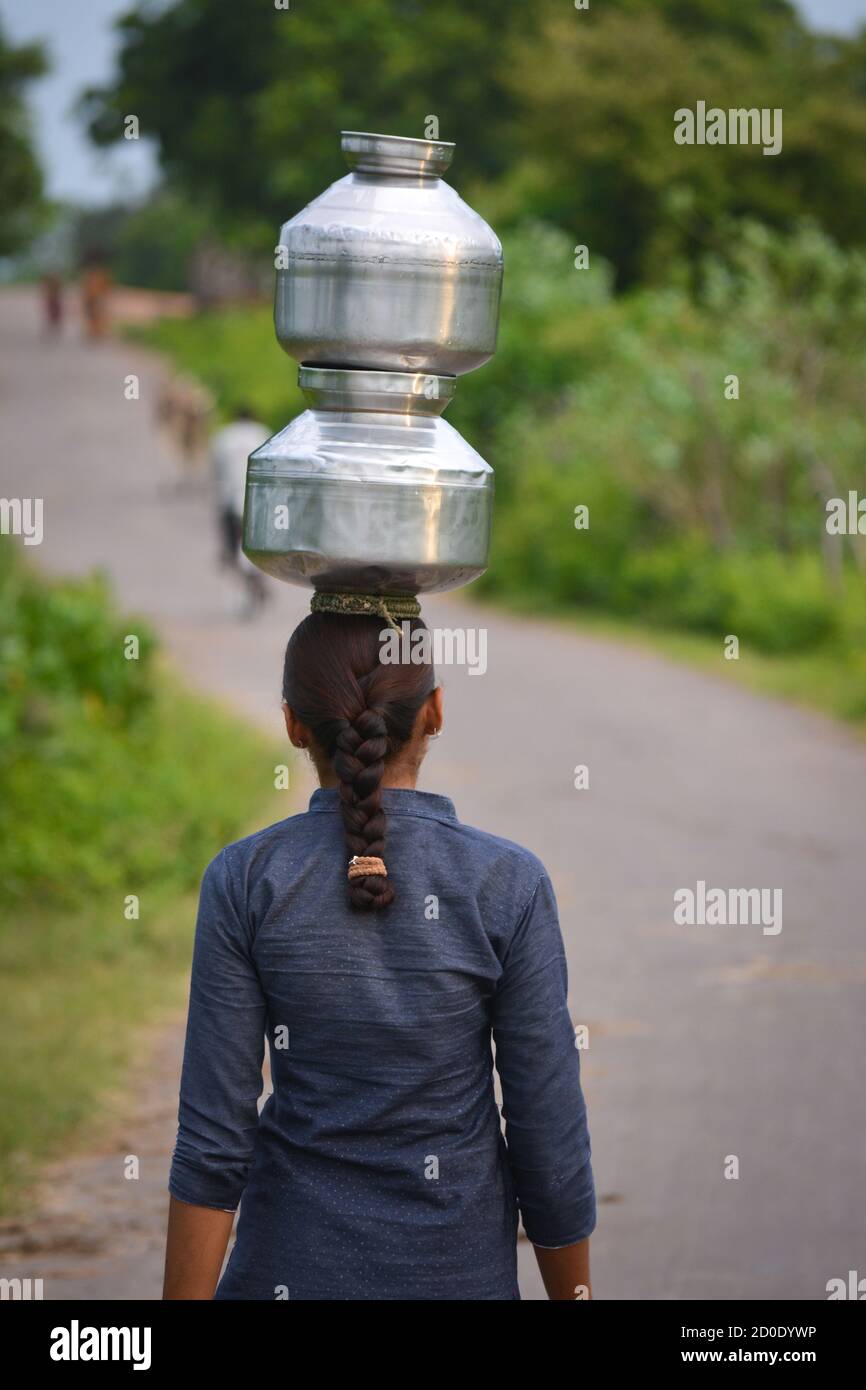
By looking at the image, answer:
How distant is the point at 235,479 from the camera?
1572 centimetres

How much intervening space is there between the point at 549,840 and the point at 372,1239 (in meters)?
6.87

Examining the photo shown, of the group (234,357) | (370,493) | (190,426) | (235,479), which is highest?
(234,357)

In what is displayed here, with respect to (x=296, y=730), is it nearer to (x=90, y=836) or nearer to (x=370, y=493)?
(x=370, y=493)

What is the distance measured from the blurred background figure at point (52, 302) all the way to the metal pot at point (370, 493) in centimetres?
4166

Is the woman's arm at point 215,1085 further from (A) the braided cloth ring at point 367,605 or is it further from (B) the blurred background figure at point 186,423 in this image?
(B) the blurred background figure at point 186,423

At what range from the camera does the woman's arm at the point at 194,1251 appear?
8.32 feet

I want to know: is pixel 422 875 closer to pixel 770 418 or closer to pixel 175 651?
pixel 175 651

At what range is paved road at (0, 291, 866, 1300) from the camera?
4.91 metres

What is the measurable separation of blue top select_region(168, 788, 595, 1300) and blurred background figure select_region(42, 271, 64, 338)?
4182 centimetres

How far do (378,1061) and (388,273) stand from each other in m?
1.02

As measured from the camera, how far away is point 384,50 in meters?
33.1

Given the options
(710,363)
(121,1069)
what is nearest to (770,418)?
(710,363)

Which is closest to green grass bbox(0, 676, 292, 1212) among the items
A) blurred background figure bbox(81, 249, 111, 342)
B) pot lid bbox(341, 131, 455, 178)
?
pot lid bbox(341, 131, 455, 178)

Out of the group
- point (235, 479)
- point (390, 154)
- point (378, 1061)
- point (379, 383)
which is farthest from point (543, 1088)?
point (235, 479)
